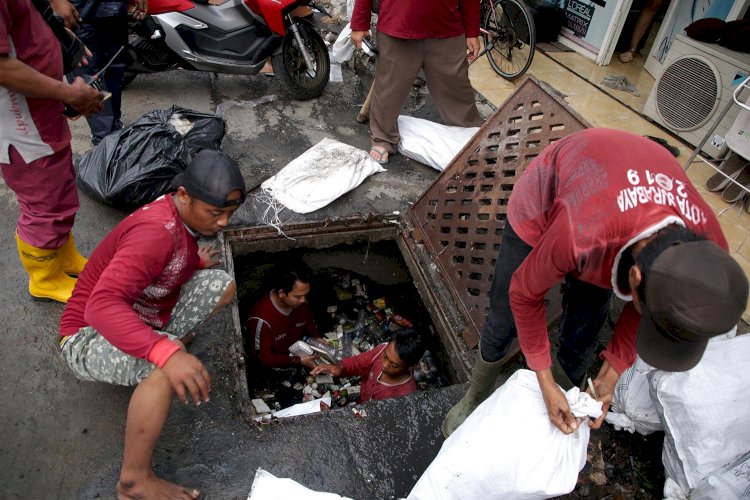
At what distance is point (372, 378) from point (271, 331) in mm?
741

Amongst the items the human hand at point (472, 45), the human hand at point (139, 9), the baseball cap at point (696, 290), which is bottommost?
the human hand at point (139, 9)

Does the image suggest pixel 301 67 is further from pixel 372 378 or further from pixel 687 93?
pixel 687 93

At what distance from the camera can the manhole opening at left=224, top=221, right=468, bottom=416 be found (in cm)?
332

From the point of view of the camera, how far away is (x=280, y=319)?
336 centimetres

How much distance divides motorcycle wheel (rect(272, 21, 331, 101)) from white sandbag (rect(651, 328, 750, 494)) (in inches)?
138

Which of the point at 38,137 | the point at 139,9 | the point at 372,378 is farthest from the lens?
the point at 139,9

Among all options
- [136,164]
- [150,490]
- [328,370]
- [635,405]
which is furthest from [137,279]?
[635,405]

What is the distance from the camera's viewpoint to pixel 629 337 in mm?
1701

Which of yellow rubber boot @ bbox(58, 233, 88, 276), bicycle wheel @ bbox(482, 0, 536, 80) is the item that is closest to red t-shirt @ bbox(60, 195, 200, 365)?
yellow rubber boot @ bbox(58, 233, 88, 276)

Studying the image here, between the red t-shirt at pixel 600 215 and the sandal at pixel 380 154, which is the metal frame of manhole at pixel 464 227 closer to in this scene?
the sandal at pixel 380 154

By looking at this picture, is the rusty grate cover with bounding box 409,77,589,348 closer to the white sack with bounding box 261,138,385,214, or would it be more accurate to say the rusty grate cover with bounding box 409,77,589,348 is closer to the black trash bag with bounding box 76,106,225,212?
the white sack with bounding box 261,138,385,214

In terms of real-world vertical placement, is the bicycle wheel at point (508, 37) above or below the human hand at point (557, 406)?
below

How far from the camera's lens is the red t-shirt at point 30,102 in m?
1.98

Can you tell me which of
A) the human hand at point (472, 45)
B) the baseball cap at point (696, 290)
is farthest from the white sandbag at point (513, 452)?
the human hand at point (472, 45)
